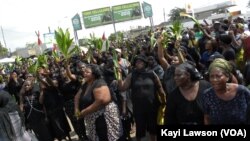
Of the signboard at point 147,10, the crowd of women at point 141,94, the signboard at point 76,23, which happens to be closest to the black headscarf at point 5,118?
the crowd of women at point 141,94

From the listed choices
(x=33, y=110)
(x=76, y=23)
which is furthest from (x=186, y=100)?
(x=76, y=23)

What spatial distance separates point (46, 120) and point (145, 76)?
2.92 meters

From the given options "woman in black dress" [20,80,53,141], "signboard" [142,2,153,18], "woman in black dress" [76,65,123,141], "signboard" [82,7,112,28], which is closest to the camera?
"woman in black dress" [76,65,123,141]

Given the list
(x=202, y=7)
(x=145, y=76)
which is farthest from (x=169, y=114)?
(x=202, y=7)

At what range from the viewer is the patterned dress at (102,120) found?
5.50m

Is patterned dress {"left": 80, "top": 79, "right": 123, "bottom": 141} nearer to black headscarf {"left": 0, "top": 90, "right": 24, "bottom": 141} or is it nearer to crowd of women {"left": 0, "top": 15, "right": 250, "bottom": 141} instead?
crowd of women {"left": 0, "top": 15, "right": 250, "bottom": 141}

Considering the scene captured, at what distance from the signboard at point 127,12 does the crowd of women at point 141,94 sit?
32602 millimetres

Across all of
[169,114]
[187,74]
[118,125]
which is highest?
[187,74]

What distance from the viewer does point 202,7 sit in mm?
61219

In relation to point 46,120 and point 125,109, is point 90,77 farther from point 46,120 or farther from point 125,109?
point 46,120

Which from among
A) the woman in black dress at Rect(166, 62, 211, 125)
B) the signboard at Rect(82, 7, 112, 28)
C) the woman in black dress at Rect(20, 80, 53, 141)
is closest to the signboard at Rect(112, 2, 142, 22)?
the signboard at Rect(82, 7, 112, 28)

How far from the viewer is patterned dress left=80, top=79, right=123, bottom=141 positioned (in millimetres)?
5500

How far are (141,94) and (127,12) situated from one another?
3837 centimetres

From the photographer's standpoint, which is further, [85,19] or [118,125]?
[85,19]
